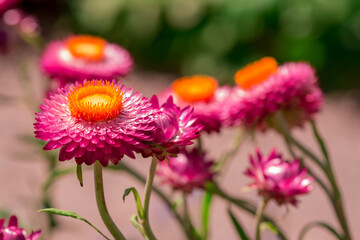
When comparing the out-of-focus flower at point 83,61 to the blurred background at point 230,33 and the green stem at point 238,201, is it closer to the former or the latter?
the green stem at point 238,201

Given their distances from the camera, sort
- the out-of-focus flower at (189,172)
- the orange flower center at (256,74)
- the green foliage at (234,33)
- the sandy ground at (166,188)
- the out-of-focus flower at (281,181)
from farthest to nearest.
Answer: the green foliage at (234,33) → the sandy ground at (166,188) → the orange flower center at (256,74) → the out-of-focus flower at (189,172) → the out-of-focus flower at (281,181)

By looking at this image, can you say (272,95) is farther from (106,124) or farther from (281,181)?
(106,124)

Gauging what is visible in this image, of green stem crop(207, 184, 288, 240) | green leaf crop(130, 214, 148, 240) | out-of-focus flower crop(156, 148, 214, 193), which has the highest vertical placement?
out-of-focus flower crop(156, 148, 214, 193)

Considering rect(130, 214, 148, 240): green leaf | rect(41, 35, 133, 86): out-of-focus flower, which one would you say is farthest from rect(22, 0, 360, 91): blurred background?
rect(130, 214, 148, 240): green leaf

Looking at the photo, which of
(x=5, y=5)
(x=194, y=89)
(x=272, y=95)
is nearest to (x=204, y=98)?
(x=194, y=89)

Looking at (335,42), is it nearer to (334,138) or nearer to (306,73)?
(334,138)

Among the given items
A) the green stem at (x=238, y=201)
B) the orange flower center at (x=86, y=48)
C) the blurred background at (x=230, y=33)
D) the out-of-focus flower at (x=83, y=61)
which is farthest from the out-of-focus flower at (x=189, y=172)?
the blurred background at (x=230, y=33)

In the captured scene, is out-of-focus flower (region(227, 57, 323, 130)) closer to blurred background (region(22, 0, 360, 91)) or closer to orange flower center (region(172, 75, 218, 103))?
orange flower center (region(172, 75, 218, 103))
